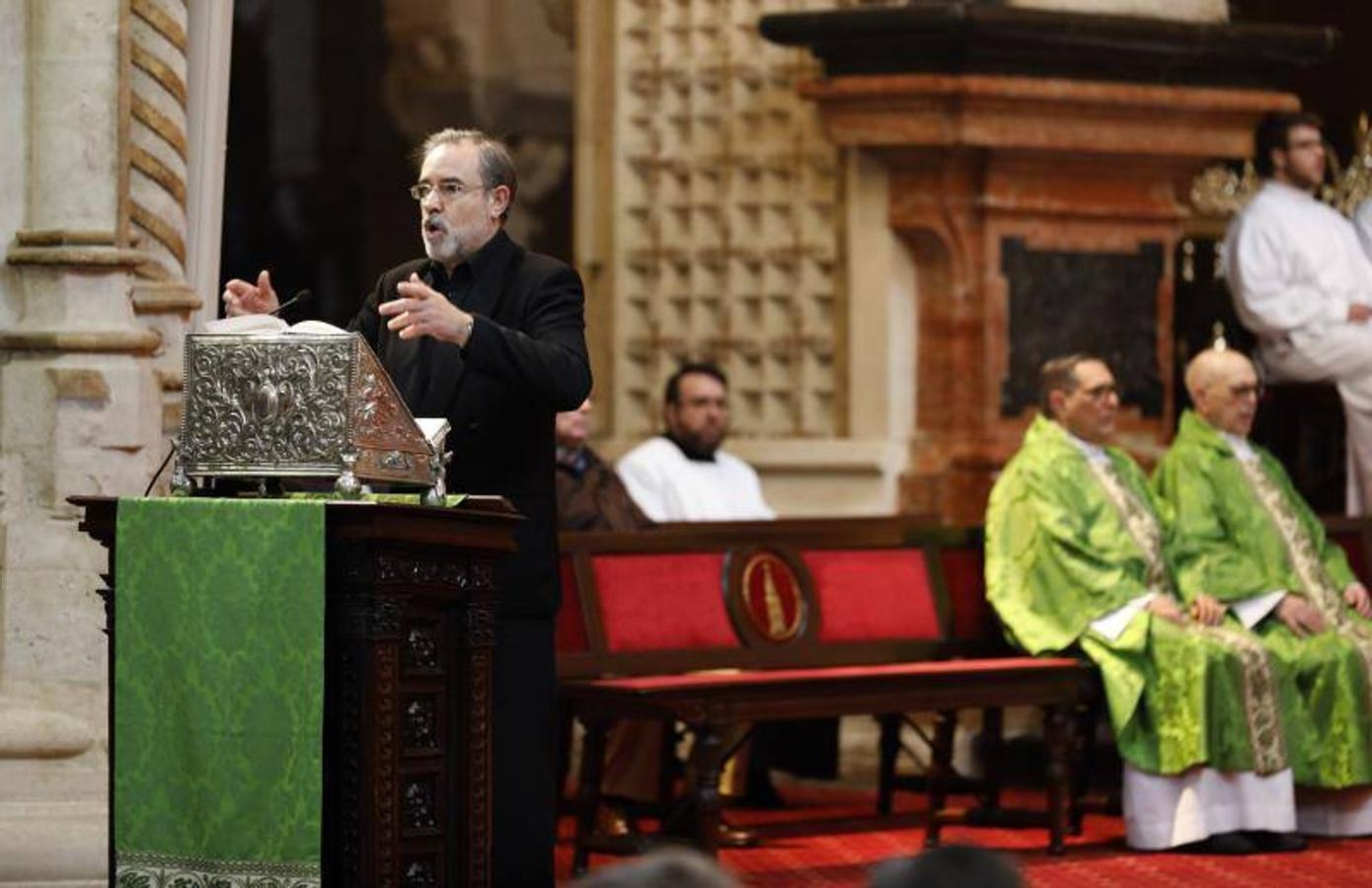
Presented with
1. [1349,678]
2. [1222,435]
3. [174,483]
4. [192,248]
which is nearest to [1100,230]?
[1222,435]

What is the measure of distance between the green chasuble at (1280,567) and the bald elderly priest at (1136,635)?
0.36ft

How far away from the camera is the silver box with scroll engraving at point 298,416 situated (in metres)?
5.46

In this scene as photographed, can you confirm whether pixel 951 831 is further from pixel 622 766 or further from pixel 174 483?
pixel 174 483

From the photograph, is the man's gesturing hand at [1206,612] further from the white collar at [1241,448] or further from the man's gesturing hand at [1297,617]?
the white collar at [1241,448]

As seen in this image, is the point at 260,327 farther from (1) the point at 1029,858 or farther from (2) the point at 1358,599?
(2) the point at 1358,599

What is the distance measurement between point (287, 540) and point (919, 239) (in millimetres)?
6476

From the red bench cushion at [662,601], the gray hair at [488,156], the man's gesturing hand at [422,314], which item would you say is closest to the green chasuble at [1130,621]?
the red bench cushion at [662,601]

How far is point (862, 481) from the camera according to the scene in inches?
456

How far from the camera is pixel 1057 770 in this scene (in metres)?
8.88

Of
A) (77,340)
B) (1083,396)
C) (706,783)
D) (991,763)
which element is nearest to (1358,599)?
(1083,396)

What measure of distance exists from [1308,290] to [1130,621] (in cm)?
253

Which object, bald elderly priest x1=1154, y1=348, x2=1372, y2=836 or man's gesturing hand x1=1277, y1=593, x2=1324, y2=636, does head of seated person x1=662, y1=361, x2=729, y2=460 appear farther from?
man's gesturing hand x1=1277, y1=593, x2=1324, y2=636

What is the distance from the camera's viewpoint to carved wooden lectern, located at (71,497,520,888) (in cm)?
532

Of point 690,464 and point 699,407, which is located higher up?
point 699,407
